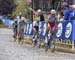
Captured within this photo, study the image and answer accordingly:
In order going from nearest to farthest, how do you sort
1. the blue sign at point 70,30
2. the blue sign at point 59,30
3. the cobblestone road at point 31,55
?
the cobblestone road at point 31,55, the blue sign at point 70,30, the blue sign at point 59,30

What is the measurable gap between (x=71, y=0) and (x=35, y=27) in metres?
6.76

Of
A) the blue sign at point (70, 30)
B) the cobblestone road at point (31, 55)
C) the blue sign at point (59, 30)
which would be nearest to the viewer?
the cobblestone road at point (31, 55)

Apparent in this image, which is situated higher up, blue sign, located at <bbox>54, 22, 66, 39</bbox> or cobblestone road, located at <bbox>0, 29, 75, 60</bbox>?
blue sign, located at <bbox>54, 22, 66, 39</bbox>

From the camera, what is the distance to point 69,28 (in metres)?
16.1

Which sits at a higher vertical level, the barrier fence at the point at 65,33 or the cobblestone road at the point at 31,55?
the barrier fence at the point at 65,33

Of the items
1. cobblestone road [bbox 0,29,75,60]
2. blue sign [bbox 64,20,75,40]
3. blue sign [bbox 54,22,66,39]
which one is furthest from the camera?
blue sign [bbox 54,22,66,39]

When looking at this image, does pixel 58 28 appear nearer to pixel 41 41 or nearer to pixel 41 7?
pixel 41 41

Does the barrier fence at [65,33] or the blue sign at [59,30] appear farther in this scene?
the blue sign at [59,30]

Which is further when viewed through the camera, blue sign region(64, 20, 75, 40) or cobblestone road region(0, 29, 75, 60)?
blue sign region(64, 20, 75, 40)

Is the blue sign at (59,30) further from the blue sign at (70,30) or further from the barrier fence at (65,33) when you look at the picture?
the blue sign at (70,30)

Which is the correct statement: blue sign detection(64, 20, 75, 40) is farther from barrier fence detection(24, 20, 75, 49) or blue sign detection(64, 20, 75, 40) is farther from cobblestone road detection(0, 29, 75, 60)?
cobblestone road detection(0, 29, 75, 60)

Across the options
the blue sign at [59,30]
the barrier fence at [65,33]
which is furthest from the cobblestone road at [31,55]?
the blue sign at [59,30]

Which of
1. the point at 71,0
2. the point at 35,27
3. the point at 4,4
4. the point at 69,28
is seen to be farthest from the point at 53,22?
the point at 4,4

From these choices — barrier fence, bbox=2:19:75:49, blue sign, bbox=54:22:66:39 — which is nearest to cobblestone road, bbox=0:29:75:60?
barrier fence, bbox=2:19:75:49
